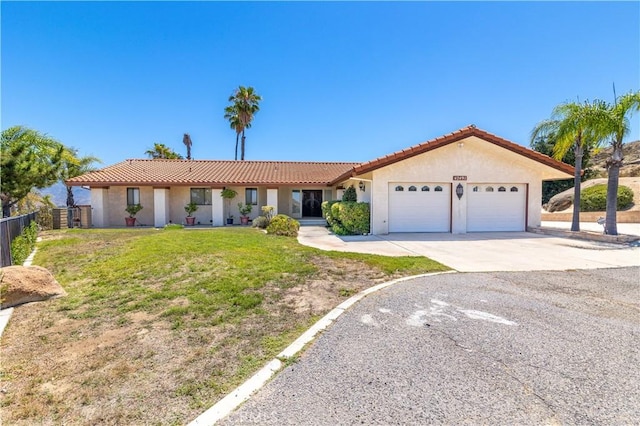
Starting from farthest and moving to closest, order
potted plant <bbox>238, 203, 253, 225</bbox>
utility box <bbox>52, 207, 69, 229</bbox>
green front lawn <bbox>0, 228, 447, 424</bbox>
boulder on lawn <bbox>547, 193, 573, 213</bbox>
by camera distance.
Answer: boulder on lawn <bbox>547, 193, 573, 213</bbox> → potted plant <bbox>238, 203, 253, 225</bbox> → utility box <bbox>52, 207, 69, 229</bbox> → green front lawn <bbox>0, 228, 447, 424</bbox>

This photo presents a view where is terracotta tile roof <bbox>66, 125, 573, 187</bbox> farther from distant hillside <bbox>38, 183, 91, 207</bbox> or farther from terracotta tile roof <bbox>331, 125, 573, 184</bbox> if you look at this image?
distant hillside <bbox>38, 183, 91, 207</bbox>

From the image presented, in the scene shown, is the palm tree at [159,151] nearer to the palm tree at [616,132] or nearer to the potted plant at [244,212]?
the potted plant at [244,212]

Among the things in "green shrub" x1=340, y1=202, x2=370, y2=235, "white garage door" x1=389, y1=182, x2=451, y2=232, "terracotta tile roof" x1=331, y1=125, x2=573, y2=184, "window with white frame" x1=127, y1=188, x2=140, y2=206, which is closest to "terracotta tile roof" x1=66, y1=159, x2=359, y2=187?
"window with white frame" x1=127, y1=188, x2=140, y2=206

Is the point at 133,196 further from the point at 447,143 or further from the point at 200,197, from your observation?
the point at 447,143

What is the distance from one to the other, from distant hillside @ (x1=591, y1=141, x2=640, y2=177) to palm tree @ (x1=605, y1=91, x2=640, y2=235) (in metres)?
25.9

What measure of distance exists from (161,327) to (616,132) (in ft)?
60.0

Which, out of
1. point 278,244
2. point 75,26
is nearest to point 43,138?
point 75,26

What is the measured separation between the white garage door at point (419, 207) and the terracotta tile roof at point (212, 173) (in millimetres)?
6905

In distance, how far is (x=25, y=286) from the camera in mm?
5488

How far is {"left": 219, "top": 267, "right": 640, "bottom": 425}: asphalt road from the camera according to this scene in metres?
2.51

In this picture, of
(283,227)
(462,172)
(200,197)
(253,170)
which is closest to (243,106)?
(253,170)

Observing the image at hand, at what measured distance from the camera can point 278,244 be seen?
36.5 ft

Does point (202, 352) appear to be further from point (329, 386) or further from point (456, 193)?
point (456, 193)

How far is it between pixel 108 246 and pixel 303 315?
9.77m
